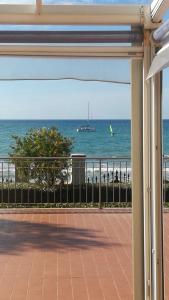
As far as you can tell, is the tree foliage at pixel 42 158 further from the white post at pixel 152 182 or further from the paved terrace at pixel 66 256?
the white post at pixel 152 182

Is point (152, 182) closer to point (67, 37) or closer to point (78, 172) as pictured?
point (67, 37)

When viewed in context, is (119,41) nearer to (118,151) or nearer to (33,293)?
(33,293)

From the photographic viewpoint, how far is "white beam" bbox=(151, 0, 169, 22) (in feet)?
7.43

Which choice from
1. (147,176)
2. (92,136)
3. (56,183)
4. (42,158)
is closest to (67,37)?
(147,176)

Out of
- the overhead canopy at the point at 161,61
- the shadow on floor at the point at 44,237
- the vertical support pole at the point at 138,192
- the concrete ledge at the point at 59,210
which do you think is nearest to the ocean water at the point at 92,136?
the concrete ledge at the point at 59,210

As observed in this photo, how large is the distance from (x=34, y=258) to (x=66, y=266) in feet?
1.45

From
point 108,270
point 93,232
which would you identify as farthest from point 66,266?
point 93,232

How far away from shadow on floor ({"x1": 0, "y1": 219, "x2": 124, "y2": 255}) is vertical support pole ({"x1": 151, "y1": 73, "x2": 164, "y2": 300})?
2.66 meters

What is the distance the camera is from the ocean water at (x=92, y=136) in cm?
3307

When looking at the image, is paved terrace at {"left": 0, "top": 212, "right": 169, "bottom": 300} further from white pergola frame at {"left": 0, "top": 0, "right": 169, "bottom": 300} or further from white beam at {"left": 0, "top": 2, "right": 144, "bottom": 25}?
white beam at {"left": 0, "top": 2, "right": 144, "bottom": 25}

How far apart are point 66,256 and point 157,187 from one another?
2.53 meters

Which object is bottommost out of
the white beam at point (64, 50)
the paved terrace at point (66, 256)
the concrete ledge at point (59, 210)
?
the paved terrace at point (66, 256)

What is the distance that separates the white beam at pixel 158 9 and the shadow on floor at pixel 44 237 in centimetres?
328

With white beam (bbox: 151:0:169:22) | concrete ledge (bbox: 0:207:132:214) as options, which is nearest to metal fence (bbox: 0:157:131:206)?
concrete ledge (bbox: 0:207:132:214)
